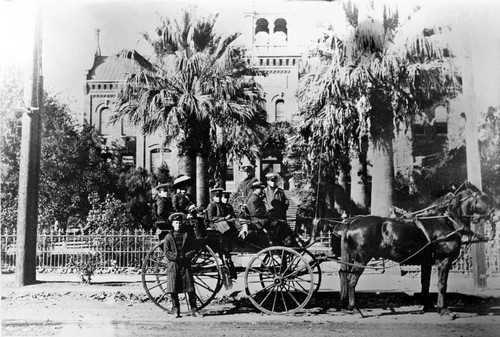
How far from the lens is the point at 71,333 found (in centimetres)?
546

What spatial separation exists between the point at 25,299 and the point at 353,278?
516 cm

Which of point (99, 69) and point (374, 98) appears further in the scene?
point (99, 69)

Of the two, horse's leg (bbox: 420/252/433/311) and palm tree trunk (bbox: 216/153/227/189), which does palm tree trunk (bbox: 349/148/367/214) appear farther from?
palm tree trunk (bbox: 216/153/227/189)

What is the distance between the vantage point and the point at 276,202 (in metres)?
6.19

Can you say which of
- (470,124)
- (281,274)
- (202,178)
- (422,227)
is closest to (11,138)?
(202,178)

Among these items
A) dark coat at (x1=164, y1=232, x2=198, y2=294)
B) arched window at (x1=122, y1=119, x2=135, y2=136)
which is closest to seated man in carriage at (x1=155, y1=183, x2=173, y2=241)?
dark coat at (x1=164, y1=232, x2=198, y2=294)

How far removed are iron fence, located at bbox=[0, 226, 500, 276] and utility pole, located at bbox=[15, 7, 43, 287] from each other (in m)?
1.09

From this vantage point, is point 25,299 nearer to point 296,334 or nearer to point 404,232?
point 296,334

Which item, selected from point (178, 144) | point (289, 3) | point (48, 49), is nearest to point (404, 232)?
point (289, 3)

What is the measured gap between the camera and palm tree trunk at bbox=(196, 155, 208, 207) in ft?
26.0

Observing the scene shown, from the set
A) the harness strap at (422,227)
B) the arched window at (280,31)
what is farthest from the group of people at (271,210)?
the arched window at (280,31)

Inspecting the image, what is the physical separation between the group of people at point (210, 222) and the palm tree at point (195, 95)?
1.15 m

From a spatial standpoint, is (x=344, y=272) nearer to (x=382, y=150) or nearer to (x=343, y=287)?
(x=343, y=287)

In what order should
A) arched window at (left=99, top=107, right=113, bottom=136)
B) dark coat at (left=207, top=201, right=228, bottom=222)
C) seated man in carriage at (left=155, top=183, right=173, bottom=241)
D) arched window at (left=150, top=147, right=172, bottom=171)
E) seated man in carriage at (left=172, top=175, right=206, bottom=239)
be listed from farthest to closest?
arched window at (left=150, top=147, right=172, bottom=171) < arched window at (left=99, top=107, right=113, bottom=136) < dark coat at (left=207, top=201, right=228, bottom=222) < seated man in carriage at (left=155, top=183, right=173, bottom=241) < seated man in carriage at (left=172, top=175, right=206, bottom=239)
